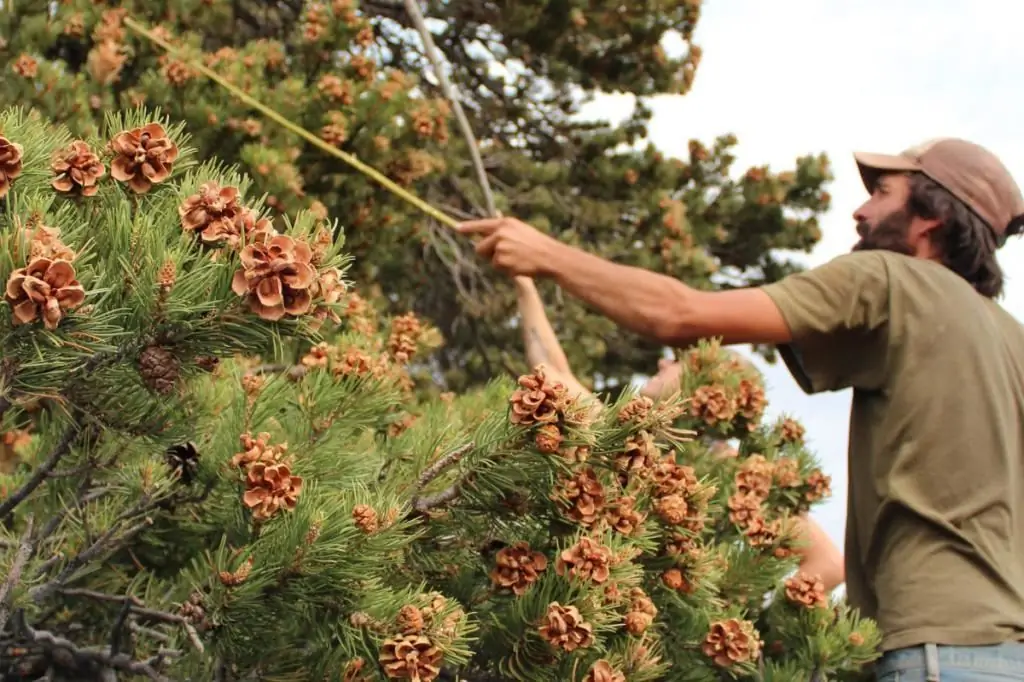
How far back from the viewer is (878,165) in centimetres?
308

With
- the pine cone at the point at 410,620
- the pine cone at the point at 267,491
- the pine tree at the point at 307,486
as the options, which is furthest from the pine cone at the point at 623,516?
the pine cone at the point at 267,491

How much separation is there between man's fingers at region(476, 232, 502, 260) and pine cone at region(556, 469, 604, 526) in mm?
1104

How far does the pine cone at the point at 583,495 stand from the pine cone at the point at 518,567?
15cm

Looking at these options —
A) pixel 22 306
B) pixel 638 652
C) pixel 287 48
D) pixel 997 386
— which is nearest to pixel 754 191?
pixel 287 48

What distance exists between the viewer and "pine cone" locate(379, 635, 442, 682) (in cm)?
191

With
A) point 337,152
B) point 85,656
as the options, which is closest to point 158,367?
point 85,656

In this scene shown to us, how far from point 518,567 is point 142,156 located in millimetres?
940

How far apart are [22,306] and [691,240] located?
598 centimetres

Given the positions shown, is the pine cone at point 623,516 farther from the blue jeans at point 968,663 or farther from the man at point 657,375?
the man at point 657,375

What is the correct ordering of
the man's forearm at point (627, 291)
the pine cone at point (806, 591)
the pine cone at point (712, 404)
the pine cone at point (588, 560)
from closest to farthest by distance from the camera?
1. the pine cone at point (588, 560)
2. the pine cone at point (806, 591)
3. the man's forearm at point (627, 291)
4. the pine cone at point (712, 404)

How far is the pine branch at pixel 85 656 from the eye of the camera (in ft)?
7.35

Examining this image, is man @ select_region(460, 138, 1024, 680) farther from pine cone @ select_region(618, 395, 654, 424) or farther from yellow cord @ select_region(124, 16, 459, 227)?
pine cone @ select_region(618, 395, 654, 424)

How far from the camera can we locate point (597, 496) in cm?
205

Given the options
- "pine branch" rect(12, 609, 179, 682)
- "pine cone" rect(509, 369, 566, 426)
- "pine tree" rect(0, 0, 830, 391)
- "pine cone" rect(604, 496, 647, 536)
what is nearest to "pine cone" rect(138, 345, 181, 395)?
"pine cone" rect(509, 369, 566, 426)
